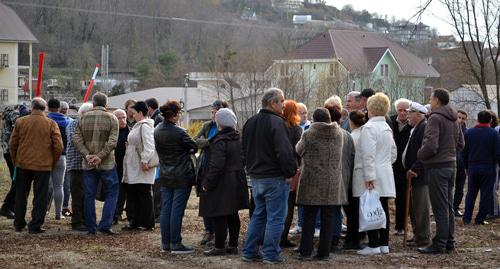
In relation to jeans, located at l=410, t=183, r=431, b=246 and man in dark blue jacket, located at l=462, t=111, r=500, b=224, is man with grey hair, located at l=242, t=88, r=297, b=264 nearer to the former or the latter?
jeans, located at l=410, t=183, r=431, b=246

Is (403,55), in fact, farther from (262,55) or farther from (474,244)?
(474,244)

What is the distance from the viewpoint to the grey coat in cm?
836

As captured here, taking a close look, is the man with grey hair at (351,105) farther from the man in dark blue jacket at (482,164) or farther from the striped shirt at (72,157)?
the striped shirt at (72,157)

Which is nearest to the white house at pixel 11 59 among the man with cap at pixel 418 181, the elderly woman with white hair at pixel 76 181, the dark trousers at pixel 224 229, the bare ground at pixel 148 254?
the elderly woman with white hair at pixel 76 181

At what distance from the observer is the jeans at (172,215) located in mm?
9016

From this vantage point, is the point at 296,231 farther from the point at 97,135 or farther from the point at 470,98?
the point at 470,98

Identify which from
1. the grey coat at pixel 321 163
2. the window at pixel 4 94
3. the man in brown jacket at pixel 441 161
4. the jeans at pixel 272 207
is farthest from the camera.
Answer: the window at pixel 4 94

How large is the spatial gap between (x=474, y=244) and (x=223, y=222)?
136 inches

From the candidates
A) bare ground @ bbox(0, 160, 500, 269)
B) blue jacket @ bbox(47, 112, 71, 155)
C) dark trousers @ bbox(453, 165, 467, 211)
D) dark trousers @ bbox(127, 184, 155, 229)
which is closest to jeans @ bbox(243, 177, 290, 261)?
bare ground @ bbox(0, 160, 500, 269)

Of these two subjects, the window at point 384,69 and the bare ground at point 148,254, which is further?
the window at point 384,69

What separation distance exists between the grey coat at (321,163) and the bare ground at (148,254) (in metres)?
0.74

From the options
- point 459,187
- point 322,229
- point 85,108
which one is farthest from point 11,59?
point 322,229

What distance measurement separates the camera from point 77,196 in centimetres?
1064

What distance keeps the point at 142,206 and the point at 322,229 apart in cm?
308
